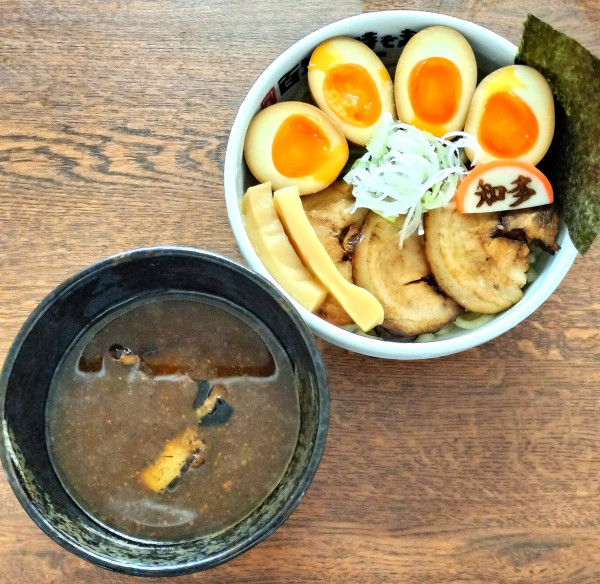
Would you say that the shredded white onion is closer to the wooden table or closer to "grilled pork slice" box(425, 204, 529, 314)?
"grilled pork slice" box(425, 204, 529, 314)

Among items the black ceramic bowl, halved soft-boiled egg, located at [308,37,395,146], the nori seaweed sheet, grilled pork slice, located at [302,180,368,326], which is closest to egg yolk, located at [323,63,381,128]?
halved soft-boiled egg, located at [308,37,395,146]

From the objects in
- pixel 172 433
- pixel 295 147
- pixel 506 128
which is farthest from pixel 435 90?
pixel 172 433

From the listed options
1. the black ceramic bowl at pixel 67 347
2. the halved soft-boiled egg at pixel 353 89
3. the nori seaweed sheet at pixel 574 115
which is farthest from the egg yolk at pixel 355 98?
the black ceramic bowl at pixel 67 347

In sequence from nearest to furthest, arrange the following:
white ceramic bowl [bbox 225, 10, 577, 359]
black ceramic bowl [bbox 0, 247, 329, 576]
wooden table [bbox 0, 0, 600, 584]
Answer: black ceramic bowl [bbox 0, 247, 329, 576] < white ceramic bowl [bbox 225, 10, 577, 359] < wooden table [bbox 0, 0, 600, 584]

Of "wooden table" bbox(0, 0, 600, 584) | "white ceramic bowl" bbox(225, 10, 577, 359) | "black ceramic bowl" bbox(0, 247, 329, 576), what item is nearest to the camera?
"black ceramic bowl" bbox(0, 247, 329, 576)

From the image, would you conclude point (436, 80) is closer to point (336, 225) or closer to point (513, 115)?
point (513, 115)

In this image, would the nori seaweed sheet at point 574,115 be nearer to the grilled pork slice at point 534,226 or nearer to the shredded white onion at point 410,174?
the grilled pork slice at point 534,226

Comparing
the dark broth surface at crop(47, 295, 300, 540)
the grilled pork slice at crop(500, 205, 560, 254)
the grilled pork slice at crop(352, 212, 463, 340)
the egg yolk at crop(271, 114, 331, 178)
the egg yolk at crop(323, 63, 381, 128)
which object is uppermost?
the egg yolk at crop(323, 63, 381, 128)
